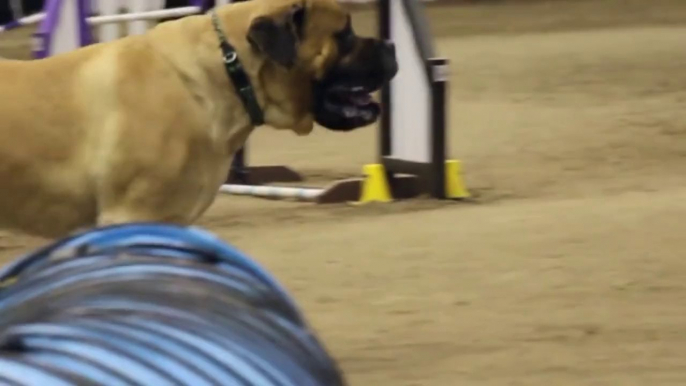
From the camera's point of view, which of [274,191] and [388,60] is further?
[274,191]

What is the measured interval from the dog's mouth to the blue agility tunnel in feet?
7.37

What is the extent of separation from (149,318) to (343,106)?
2802 mm

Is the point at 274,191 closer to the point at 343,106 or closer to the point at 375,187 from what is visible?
the point at 375,187

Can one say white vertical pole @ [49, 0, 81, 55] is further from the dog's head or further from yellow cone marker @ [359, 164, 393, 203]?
the dog's head

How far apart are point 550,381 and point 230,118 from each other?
1.40 metres

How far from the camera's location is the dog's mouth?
183 inches

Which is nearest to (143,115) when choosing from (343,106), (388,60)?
(343,106)

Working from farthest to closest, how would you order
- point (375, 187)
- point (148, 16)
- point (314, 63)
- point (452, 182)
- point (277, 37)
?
point (148, 16)
point (375, 187)
point (452, 182)
point (314, 63)
point (277, 37)

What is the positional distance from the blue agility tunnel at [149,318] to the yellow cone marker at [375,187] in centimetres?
490

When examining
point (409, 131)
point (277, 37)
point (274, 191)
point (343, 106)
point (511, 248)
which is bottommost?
point (274, 191)

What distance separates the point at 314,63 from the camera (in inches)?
179

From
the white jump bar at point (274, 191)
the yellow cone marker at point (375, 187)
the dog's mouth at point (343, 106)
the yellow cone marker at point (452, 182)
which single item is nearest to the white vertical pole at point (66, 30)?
the white jump bar at point (274, 191)

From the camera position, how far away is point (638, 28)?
1692cm

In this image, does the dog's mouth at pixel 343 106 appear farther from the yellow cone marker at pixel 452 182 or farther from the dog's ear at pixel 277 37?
the yellow cone marker at pixel 452 182
